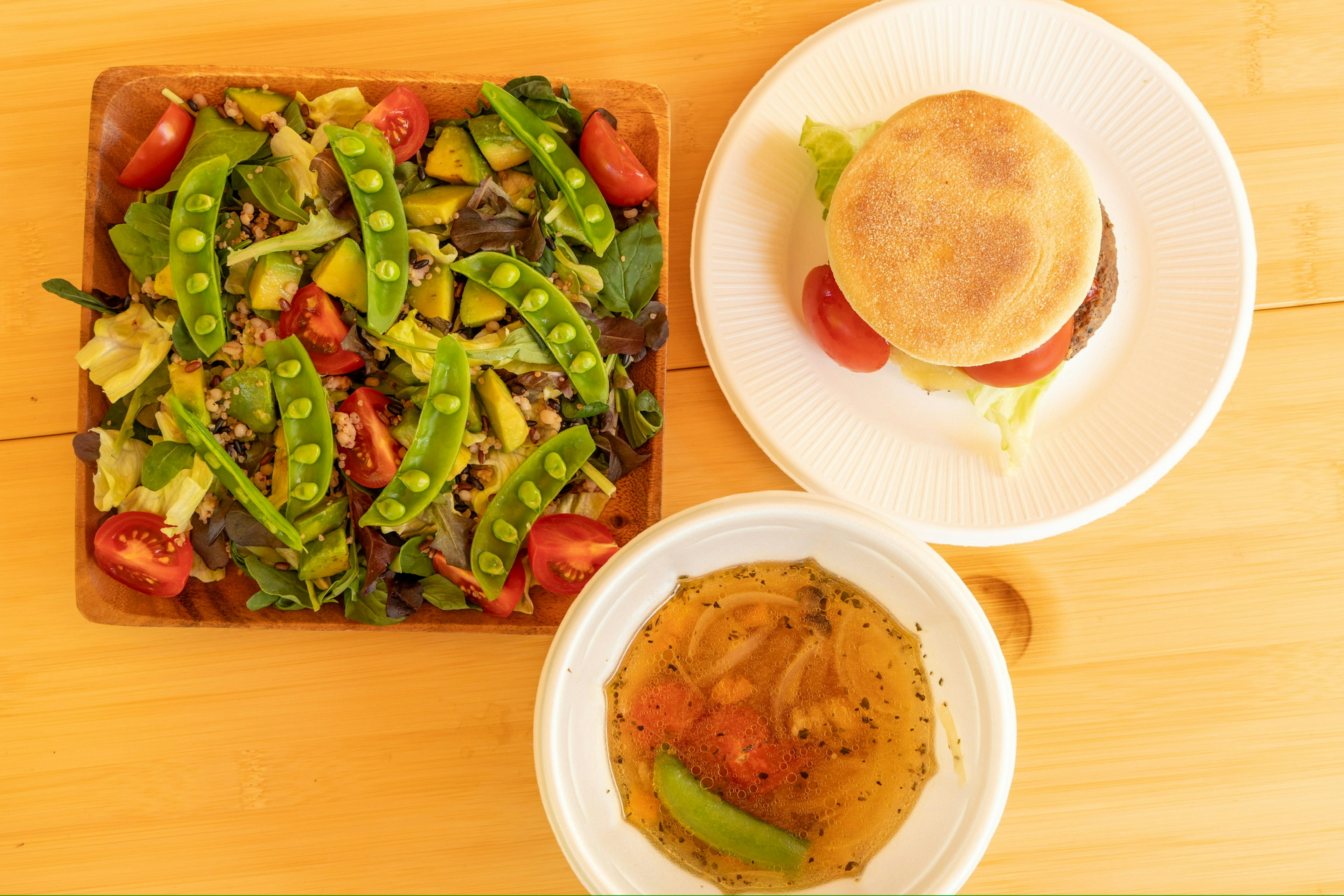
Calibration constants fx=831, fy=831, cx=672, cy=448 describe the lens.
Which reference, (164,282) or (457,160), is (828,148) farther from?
(164,282)

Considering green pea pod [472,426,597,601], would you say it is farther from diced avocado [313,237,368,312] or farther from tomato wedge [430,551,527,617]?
diced avocado [313,237,368,312]

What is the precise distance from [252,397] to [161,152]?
1.30ft

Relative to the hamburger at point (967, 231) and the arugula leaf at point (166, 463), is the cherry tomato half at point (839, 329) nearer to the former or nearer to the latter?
the hamburger at point (967, 231)

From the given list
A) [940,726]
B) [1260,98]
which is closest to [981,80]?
[1260,98]

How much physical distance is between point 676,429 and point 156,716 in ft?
3.32

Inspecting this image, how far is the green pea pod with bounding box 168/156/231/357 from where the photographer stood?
115cm

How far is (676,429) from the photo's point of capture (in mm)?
1368

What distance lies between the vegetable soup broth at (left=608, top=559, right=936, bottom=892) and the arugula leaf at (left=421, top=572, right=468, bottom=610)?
301mm

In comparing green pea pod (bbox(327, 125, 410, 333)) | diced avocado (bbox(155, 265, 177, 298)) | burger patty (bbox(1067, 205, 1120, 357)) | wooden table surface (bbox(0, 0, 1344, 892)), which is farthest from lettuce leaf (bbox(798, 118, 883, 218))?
diced avocado (bbox(155, 265, 177, 298))

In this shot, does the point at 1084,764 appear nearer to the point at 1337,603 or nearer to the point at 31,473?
the point at 1337,603

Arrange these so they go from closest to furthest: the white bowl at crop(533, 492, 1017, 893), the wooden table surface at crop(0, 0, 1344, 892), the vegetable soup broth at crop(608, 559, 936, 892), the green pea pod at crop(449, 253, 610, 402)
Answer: the white bowl at crop(533, 492, 1017, 893) < the vegetable soup broth at crop(608, 559, 936, 892) < the green pea pod at crop(449, 253, 610, 402) < the wooden table surface at crop(0, 0, 1344, 892)

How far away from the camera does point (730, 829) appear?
1032 mm

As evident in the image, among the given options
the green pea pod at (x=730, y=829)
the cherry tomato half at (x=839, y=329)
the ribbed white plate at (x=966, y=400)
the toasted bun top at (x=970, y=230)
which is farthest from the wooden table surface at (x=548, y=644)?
the green pea pod at (x=730, y=829)

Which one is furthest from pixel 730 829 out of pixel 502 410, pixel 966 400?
pixel 966 400
